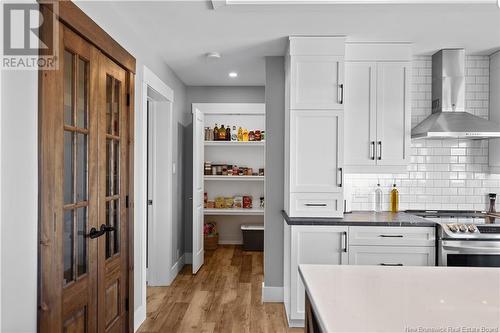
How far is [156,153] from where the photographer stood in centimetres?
459

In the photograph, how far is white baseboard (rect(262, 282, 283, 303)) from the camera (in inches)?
161

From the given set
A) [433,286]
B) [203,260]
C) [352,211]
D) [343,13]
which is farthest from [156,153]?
[433,286]

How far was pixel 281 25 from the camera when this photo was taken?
3.21 m

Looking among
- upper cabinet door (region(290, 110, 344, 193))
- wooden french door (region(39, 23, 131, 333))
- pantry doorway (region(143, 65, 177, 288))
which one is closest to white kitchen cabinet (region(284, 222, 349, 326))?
upper cabinet door (region(290, 110, 344, 193))

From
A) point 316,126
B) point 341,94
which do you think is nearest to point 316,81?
point 341,94

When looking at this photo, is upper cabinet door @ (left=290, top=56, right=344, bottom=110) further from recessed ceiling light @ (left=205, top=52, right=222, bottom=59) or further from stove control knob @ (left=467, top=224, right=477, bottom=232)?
stove control knob @ (left=467, top=224, right=477, bottom=232)

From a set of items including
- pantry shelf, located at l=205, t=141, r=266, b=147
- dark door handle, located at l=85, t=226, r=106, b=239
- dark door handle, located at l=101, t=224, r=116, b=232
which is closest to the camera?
dark door handle, located at l=85, t=226, r=106, b=239

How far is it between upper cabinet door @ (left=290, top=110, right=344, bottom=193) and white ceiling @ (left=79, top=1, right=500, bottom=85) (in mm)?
714

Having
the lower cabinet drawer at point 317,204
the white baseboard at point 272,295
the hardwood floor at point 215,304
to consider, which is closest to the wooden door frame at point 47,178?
the hardwood floor at point 215,304

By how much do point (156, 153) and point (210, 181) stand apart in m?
2.27

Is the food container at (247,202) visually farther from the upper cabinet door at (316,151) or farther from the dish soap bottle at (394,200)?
the upper cabinet door at (316,151)

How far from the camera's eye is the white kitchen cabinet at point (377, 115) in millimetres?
3684

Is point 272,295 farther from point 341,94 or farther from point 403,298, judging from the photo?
point 403,298

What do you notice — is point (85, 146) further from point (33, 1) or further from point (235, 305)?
point (235, 305)
